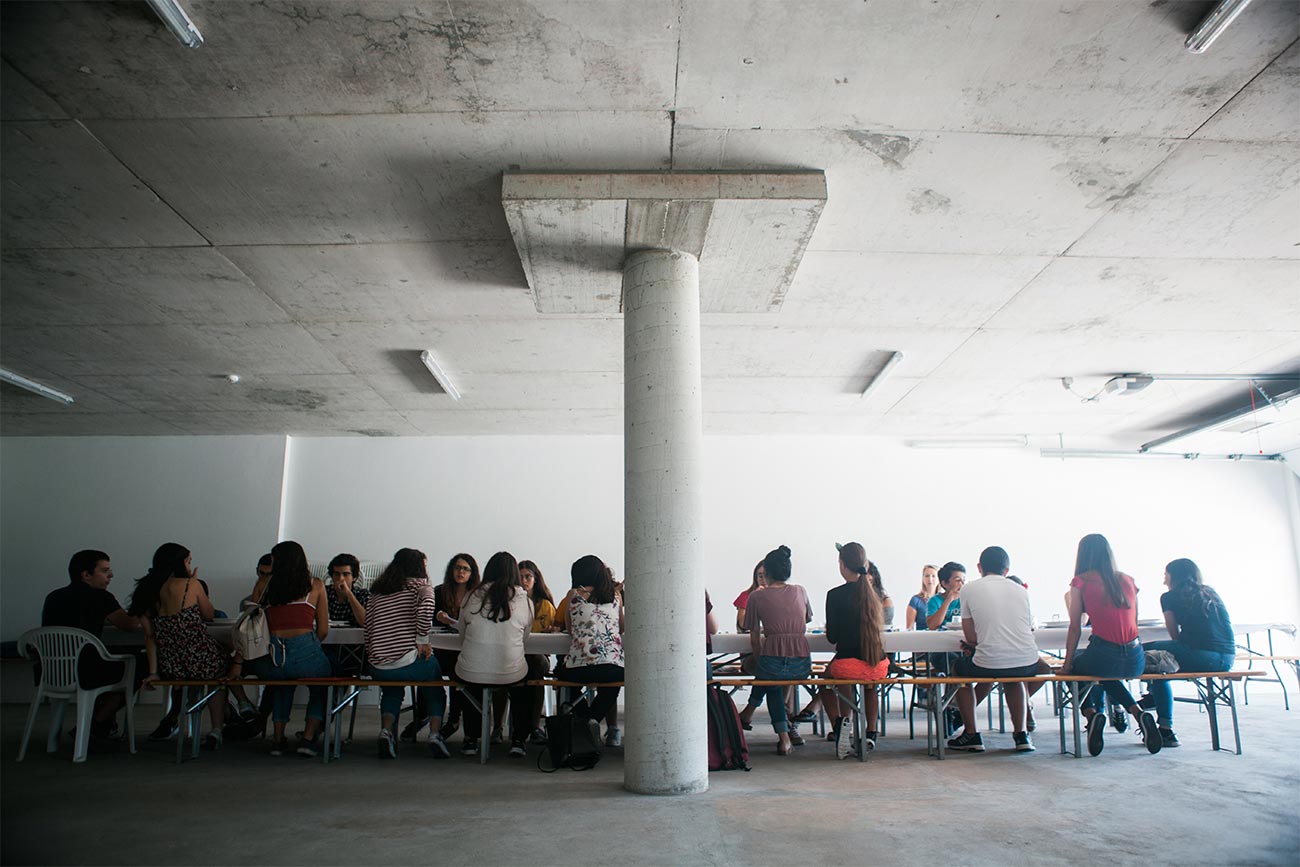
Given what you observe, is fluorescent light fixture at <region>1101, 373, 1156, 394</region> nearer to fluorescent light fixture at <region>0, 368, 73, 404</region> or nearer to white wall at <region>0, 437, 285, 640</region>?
white wall at <region>0, 437, 285, 640</region>

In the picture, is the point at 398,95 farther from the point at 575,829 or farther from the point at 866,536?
the point at 866,536

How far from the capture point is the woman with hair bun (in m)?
5.67

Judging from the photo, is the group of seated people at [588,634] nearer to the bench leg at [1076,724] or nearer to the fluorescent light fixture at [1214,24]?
the bench leg at [1076,724]

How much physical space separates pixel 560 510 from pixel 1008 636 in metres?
5.99

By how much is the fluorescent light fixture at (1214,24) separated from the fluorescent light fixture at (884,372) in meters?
4.13

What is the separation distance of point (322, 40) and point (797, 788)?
4221 mm

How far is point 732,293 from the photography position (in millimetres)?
5695

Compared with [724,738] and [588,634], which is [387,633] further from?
[724,738]

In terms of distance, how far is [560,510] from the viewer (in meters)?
10.6

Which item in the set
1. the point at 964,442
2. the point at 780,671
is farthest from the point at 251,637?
the point at 964,442

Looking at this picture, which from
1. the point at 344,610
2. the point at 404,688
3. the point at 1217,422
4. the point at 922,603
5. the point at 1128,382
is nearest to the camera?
the point at 404,688

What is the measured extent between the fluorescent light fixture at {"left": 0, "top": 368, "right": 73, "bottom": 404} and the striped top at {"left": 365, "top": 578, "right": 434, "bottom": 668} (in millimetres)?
4992

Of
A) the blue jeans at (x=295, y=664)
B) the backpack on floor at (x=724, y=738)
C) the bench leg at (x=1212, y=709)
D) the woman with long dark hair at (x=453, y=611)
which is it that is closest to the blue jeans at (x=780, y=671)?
the backpack on floor at (x=724, y=738)

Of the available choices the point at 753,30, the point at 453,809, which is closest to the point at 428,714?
the point at 453,809
